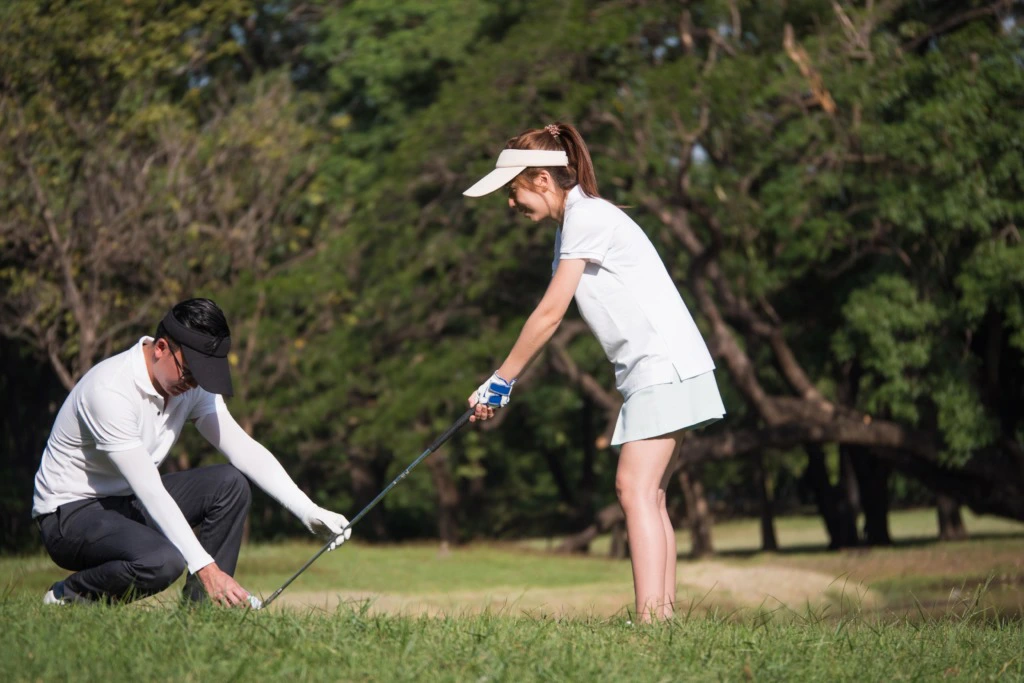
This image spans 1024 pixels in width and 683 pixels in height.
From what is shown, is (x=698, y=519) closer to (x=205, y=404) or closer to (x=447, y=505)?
(x=447, y=505)

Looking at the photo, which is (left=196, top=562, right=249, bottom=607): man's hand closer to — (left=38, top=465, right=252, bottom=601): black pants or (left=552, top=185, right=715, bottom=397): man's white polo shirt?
(left=38, top=465, right=252, bottom=601): black pants

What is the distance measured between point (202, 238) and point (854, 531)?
15.5 m

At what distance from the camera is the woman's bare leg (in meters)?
5.36

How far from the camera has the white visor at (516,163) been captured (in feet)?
18.2

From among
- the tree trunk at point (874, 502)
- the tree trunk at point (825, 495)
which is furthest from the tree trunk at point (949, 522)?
the tree trunk at point (874, 502)

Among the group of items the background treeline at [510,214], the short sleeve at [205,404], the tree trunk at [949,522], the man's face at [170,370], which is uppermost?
the man's face at [170,370]

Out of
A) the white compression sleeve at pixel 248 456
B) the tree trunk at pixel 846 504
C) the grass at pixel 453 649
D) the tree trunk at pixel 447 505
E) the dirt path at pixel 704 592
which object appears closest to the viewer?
the grass at pixel 453 649

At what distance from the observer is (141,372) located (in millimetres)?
5629

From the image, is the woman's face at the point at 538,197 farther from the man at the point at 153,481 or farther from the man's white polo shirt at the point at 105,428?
the man's white polo shirt at the point at 105,428

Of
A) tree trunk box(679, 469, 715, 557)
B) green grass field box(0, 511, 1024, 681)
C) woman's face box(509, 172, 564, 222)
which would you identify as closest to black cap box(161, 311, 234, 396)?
green grass field box(0, 511, 1024, 681)

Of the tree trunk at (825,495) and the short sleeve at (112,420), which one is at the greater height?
the short sleeve at (112,420)

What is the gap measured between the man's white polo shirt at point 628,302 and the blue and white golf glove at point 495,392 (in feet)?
1.54

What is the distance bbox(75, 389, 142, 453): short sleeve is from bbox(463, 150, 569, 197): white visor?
1.73m

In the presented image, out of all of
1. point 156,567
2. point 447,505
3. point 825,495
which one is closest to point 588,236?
point 156,567
